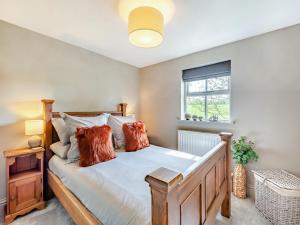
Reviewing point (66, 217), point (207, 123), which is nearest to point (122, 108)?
point (207, 123)

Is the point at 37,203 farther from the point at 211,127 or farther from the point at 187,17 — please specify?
the point at 187,17

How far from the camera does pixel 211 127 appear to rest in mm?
2588

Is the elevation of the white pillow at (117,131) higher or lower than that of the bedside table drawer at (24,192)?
higher

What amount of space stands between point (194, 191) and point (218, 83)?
6.85 ft

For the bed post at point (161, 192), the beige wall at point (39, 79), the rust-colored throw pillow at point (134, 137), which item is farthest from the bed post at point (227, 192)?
the beige wall at point (39, 79)

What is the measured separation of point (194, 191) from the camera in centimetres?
106

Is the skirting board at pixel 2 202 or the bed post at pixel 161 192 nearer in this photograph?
the bed post at pixel 161 192

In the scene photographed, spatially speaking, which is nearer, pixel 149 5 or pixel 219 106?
pixel 149 5

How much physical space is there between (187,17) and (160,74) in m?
1.62

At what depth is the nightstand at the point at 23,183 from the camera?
172 cm

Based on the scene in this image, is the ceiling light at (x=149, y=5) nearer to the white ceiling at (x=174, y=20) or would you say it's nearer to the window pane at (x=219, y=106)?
the white ceiling at (x=174, y=20)

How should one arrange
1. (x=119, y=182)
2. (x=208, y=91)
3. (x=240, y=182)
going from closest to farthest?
(x=119, y=182)
(x=240, y=182)
(x=208, y=91)

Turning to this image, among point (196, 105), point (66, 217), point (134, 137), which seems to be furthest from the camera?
point (196, 105)

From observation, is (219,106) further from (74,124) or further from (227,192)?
(74,124)
